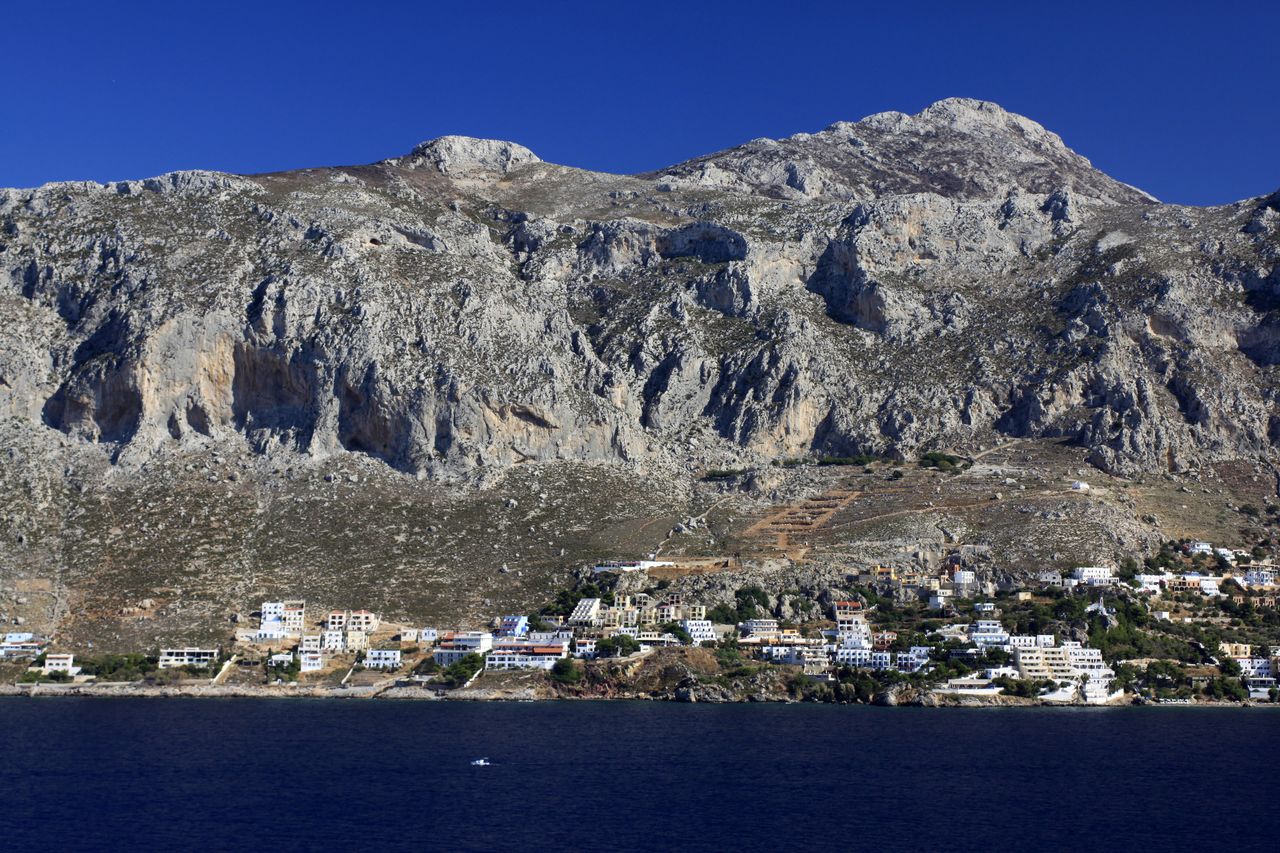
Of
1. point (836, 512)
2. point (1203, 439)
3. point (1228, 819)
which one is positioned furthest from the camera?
point (1203, 439)

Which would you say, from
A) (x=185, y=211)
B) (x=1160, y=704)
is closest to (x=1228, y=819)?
(x=1160, y=704)

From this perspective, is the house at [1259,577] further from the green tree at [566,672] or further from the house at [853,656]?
the green tree at [566,672]

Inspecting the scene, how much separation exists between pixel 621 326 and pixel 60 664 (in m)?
62.7

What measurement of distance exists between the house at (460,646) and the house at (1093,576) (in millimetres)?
42730

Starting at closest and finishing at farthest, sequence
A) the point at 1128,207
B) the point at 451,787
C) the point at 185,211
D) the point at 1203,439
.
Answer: the point at 451,787 < the point at 1203,439 < the point at 185,211 < the point at 1128,207

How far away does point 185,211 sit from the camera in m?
144

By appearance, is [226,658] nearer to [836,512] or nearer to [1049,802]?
[836,512]

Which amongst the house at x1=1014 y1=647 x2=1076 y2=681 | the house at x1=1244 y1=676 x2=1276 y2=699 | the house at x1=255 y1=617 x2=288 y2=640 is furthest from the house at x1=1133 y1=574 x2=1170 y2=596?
the house at x1=255 y1=617 x2=288 y2=640

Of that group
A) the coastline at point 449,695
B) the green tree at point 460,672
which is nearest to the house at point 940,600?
the coastline at point 449,695

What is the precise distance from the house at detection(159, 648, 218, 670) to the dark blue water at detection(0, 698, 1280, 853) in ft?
26.0

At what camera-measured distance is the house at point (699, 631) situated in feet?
352

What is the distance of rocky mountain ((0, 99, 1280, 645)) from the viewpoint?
4973 inches

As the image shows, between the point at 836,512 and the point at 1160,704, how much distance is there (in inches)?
1221

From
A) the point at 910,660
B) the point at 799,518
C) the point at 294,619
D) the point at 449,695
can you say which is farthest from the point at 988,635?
the point at 294,619
